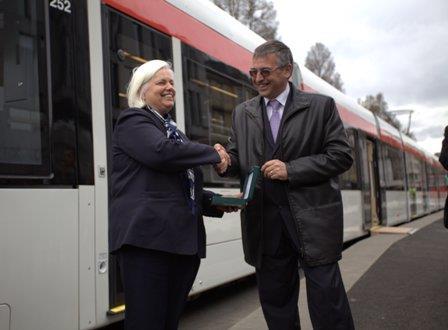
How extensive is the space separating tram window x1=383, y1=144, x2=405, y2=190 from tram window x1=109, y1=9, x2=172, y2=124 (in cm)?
1099

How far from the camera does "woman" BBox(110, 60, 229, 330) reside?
7.37ft

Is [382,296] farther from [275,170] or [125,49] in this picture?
[125,49]

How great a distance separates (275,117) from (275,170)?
408 millimetres

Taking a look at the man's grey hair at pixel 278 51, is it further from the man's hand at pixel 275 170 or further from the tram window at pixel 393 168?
the tram window at pixel 393 168

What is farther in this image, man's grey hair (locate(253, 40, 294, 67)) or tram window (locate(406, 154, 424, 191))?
tram window (locate(406, 154, 424, 191))

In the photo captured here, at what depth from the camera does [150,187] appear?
2.28 meters

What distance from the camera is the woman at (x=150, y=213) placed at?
2.25 m

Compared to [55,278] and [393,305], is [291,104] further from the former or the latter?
[393,305]

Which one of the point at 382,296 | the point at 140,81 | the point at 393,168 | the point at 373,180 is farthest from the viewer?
the point at 393,168

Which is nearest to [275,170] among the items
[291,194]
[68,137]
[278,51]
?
[291,194]

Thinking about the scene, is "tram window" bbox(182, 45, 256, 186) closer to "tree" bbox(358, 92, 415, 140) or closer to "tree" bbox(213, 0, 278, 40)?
"tree" bbox(213, 0, 278, 40)

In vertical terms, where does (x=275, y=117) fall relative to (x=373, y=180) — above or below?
above

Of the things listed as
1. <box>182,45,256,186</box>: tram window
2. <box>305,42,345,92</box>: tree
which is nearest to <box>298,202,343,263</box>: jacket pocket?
<box>182,45,256,186</box>: tram window

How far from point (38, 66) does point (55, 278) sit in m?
1.24
